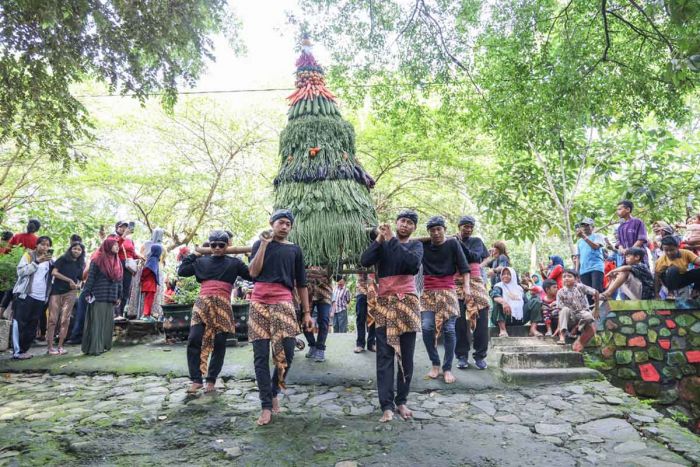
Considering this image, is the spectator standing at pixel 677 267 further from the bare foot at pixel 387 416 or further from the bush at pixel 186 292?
the bush at pixel 186 292

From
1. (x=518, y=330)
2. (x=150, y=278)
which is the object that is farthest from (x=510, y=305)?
(x=150, y=278)

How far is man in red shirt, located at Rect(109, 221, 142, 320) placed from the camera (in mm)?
7788

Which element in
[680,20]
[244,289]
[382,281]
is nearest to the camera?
[680,20]

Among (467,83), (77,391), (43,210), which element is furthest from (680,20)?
(43,210)

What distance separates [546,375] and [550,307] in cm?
245

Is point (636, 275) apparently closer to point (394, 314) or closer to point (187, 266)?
point (394, 314)

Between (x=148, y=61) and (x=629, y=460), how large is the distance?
5.99 meters

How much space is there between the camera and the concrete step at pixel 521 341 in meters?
6.62

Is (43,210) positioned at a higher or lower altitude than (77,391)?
higher

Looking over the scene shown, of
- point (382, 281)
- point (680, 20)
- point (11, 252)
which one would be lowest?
point (382, 281)

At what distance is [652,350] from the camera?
630 cm

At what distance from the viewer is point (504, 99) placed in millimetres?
5914

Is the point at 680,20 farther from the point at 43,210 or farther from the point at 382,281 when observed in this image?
the point at 43,210

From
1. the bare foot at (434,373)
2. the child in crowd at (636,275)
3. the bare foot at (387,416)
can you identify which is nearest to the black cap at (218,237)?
the bare foot at (387,416)
